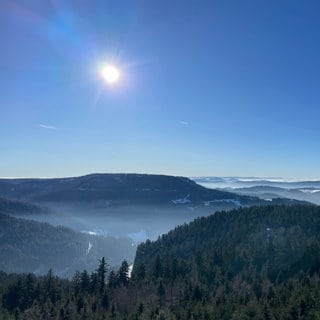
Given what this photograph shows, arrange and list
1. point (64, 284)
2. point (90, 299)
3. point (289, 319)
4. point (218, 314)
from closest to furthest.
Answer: point (289, 319), point (218, 314), point (90, 299), point (64, 284)

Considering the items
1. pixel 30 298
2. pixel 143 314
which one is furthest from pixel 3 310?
pixel 143 314

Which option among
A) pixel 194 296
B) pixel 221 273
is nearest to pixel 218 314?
pixel 194 296

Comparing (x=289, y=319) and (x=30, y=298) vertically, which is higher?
(x=289, y=319)

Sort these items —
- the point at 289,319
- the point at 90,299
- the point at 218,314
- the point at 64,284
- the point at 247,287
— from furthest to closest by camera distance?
the point at 64,284 → the point at 247,287 → the point at 90,299 → the point at 218,314 → the point at 289,319

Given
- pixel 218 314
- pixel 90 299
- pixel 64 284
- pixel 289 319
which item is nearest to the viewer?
pixel 289 319

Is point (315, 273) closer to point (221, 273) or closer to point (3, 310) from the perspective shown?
point (221, 273)

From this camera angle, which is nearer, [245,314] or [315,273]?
[245,314]

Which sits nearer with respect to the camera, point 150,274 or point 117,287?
point 117,287

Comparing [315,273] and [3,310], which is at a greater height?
[315,273]

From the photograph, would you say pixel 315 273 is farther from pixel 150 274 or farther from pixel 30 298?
pixel 30 298
